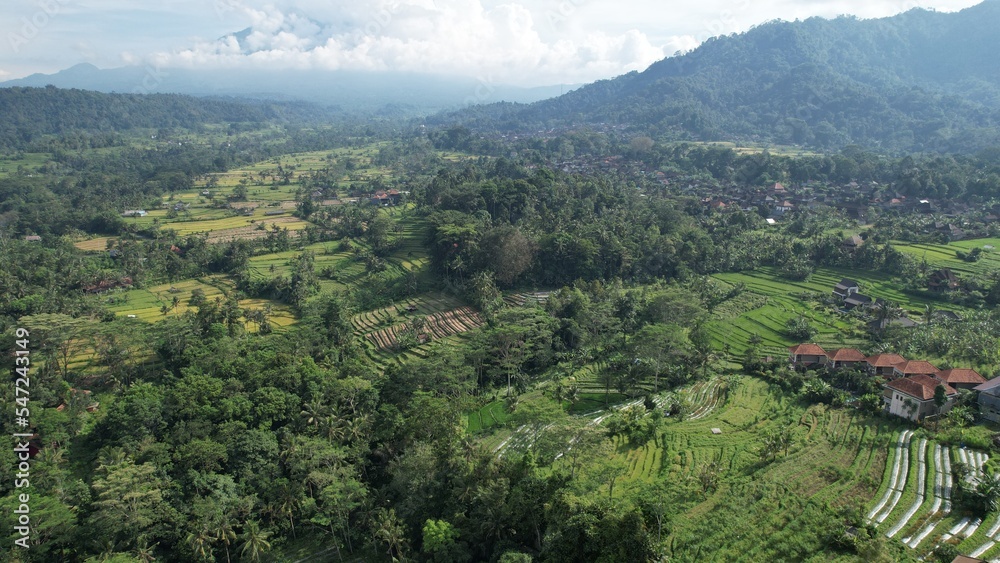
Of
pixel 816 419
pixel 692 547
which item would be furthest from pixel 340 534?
pixel 816 419

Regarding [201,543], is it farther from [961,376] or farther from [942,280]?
[942,280]

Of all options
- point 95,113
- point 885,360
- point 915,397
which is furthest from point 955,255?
point 95,113

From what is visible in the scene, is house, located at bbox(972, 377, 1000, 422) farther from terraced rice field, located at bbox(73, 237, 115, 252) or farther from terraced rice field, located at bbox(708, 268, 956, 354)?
terraced rice field, located at bbox(73, 237, 115, 252)

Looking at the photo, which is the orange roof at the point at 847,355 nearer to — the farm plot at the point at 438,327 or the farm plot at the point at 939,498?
the farm plot at the point at 939,498

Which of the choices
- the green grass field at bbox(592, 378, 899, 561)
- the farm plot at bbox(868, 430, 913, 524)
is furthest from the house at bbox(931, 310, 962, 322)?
the farm plot at bbox(868, 430, 913, 524)

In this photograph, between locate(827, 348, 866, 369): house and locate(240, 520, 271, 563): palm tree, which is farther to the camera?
locate(827, 348, 866, 369): house

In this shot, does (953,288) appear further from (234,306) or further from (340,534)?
(234,306)
